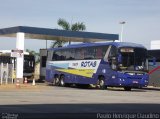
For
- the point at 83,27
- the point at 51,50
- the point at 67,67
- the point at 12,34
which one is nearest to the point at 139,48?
the point at 67,67

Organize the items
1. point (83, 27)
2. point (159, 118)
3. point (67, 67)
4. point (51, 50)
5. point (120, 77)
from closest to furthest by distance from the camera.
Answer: point (159, 118)
point (120, 77)
point (67, 67)
point (51, 50)
point (83, 27)

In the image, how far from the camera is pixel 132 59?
34062 millimetres

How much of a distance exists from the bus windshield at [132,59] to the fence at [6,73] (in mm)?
12159

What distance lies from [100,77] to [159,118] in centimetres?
2499

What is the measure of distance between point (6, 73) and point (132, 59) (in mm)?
12808

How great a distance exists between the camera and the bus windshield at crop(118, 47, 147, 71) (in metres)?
33.8

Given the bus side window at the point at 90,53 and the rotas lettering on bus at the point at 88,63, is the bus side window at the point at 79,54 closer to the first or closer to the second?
the bus side window at the point at 90,53

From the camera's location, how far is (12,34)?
1820 inches

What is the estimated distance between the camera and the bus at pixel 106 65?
3397 centimetres

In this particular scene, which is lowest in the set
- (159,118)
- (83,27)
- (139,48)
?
(159,118)

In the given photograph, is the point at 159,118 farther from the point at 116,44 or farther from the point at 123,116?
the point at 116,44

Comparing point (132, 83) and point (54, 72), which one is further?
point (54, 72)

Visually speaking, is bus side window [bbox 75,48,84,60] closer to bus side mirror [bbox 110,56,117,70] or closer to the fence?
bus side mirror [bbox 110,56,117,70]

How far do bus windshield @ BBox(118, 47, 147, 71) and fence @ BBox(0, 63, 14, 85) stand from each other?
12159mm
